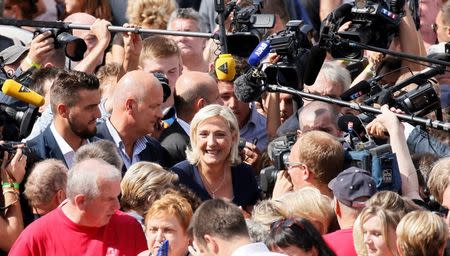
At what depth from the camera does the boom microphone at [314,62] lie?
10.6 meters

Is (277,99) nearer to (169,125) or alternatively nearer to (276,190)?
(169,125)

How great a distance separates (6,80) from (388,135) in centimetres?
283

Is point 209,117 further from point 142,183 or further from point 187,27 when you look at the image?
point 187,27

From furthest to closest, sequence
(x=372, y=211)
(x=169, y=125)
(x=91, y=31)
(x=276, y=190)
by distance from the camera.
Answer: (x=91, y=31) < (x=169, y=125) < (x=276, y=190) < (x=372, y=211)

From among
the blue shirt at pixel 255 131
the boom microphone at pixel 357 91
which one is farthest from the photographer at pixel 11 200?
the blue shirt at pixel 255 131

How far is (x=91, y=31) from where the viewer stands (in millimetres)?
12336

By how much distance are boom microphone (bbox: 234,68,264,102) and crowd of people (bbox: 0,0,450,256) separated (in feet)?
0.73

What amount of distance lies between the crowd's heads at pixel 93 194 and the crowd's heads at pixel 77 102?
4.46ft

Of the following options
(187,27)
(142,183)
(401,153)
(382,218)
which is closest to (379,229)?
(382,218)

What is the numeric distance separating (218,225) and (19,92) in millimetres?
3126

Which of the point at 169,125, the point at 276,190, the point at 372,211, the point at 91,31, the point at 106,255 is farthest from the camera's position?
the point at 91,31

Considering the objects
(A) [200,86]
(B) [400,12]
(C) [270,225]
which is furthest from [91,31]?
(C) [270,225]

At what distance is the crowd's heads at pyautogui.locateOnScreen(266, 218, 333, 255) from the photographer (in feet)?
27.5

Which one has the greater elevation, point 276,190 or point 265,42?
Answer: point 265,42
